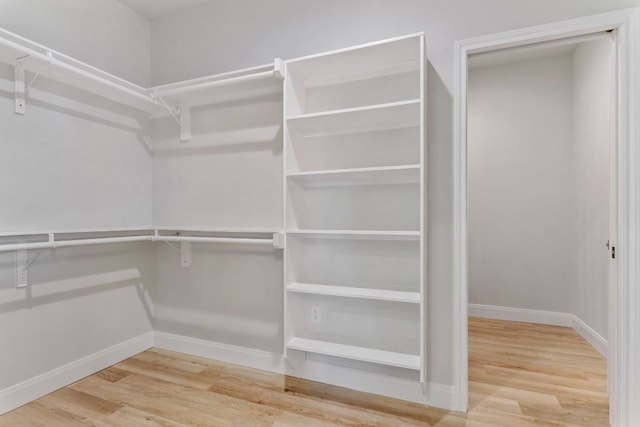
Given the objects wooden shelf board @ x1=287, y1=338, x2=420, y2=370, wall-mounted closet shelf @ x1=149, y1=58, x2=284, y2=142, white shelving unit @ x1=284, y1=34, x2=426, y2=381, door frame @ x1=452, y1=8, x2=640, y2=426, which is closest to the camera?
door frame @ x1=452, y1=8, x2=640, y2=426

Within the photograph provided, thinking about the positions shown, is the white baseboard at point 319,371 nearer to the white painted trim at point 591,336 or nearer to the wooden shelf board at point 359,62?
the white painted trim at point 591,336

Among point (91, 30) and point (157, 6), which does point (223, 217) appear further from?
point (157, 6)

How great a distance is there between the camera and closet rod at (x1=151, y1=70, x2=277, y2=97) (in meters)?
2.04

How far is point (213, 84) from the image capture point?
2.17m

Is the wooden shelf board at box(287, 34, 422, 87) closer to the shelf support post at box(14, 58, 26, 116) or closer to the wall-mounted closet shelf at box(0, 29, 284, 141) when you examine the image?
the wall-mounted closet shelf at box(0, 29, 284, 141)

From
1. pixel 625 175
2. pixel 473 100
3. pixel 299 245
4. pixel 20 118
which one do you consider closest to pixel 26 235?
pixel 20 118

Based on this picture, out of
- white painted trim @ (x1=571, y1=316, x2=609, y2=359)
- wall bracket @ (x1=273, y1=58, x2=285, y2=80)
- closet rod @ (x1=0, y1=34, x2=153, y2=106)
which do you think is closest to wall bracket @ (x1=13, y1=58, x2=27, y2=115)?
closet rod @ (x1=0, y1=34, x2=153, y2=106)

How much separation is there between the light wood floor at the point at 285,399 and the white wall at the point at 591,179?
1.90 feet

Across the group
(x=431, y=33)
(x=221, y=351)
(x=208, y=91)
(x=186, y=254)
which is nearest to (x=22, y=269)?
(x=186, y=254)

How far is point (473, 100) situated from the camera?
143 inches

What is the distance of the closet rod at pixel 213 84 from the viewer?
2041 millimetres

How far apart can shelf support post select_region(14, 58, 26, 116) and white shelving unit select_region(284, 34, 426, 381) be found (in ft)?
4.85

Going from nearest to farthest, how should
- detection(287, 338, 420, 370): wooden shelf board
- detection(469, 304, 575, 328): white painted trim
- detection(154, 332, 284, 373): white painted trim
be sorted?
detection(287, 338, 420, 370): wooden shelf board → detection(154, 332, 284, 373): white painted trim → detection(469, 304, 575, 328): white painted trim

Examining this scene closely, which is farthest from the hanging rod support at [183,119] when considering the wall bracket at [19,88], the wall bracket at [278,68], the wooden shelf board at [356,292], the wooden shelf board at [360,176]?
the wooden shelf board at [356,292]
